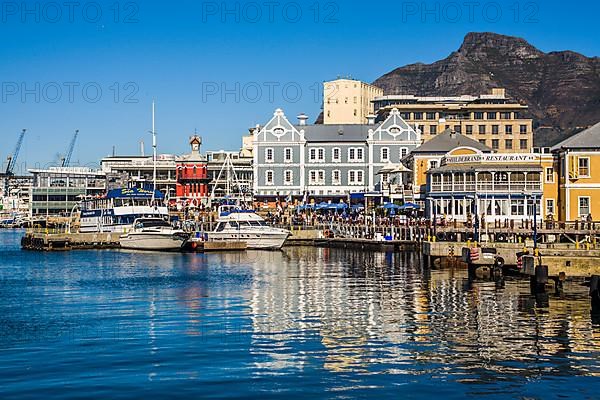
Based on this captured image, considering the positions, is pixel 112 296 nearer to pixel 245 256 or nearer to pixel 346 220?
pixel 245 256

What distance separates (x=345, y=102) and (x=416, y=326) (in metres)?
143

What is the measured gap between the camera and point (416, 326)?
1411 inches

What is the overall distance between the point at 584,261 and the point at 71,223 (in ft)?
257

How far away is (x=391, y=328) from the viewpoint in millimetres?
35438

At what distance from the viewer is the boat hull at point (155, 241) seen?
85.0 m

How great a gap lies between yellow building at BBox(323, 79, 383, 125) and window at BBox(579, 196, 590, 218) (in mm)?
102489

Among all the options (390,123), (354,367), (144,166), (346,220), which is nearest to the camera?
(354,367)

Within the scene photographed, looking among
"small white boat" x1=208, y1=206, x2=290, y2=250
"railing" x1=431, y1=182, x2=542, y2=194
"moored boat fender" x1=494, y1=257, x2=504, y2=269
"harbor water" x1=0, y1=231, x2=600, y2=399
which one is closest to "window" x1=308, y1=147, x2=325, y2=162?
"small white boat" x1=208, y1=206, x2=290, y2=250

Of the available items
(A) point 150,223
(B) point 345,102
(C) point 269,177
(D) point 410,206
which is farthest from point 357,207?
(B) point 345,102

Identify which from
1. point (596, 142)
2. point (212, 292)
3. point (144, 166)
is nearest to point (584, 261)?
point (212, 292)

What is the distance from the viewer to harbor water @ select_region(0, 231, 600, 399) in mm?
26062

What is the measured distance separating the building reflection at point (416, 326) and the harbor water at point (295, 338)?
67mm

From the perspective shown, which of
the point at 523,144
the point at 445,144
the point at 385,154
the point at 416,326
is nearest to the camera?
the point at 416,326

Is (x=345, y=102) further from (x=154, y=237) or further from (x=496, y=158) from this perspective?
(x=496, y=158)
